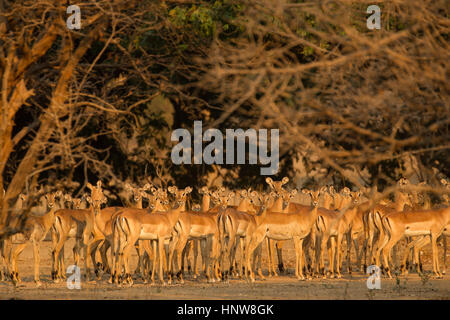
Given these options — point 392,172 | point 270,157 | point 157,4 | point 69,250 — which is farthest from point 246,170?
point 157,4

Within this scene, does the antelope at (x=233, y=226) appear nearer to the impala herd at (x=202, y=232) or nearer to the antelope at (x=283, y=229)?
the impala herd at (x=202, y=232)

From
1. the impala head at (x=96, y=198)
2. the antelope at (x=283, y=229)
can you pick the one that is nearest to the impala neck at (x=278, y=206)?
the antelope at (x=283, y=229)

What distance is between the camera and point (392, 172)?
79.7ft

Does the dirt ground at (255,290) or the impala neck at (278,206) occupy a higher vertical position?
the impala neck at (278,206)

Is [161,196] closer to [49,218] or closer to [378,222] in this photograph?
[49,218]

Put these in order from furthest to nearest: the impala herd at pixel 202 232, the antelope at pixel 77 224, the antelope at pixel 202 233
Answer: the antelope at pixel 77 224 → the antelope at pixel 202 233 → the impala herd at pixel 202 232

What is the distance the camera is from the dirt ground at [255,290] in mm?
15203

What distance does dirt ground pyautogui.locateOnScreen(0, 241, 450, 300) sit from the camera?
15203 mm

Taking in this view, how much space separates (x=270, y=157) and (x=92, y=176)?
5.04 m

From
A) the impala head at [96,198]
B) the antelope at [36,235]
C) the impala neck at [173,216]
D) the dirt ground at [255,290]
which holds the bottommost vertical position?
the dirt ground at [255,290]

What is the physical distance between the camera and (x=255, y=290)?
1653cm

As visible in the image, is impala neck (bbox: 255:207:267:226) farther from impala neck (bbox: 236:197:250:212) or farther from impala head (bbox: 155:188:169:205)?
impala head (bbox: 155:188:169:205)

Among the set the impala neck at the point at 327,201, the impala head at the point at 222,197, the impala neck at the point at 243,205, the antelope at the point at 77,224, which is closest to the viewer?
the antelope at the point at 77,224

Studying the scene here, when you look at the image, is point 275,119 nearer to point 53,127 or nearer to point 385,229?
point 53,127
